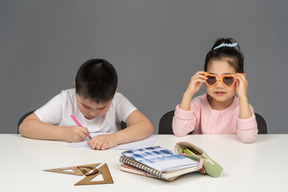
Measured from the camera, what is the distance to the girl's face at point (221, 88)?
2.52m

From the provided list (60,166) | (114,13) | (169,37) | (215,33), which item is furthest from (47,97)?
(60,166)

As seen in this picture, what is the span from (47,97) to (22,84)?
281 mm

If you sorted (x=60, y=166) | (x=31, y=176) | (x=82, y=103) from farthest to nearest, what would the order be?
(x=82, y=103) < (x=60, y=166) < (x=31, y=176)

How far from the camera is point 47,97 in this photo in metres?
4.22

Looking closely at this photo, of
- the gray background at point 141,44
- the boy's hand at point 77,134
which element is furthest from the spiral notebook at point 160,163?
the gray background at point 141,44

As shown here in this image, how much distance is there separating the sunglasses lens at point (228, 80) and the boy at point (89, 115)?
1.75ft

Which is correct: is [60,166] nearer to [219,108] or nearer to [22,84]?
[219,108]

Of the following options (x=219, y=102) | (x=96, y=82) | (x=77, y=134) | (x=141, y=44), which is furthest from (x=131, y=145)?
(x=141, y=44)

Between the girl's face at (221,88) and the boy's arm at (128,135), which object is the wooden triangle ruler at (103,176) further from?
the girl's face at (221,88)

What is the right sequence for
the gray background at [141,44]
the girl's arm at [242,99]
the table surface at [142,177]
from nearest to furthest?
the table surface at [142,177]
the girl's arm at [242,99]
the gray background at [141,44]

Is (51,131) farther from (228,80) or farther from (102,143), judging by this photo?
(228,80)

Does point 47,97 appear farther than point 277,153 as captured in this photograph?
Yes

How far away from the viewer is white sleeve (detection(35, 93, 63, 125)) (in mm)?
2447

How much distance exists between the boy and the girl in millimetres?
308
